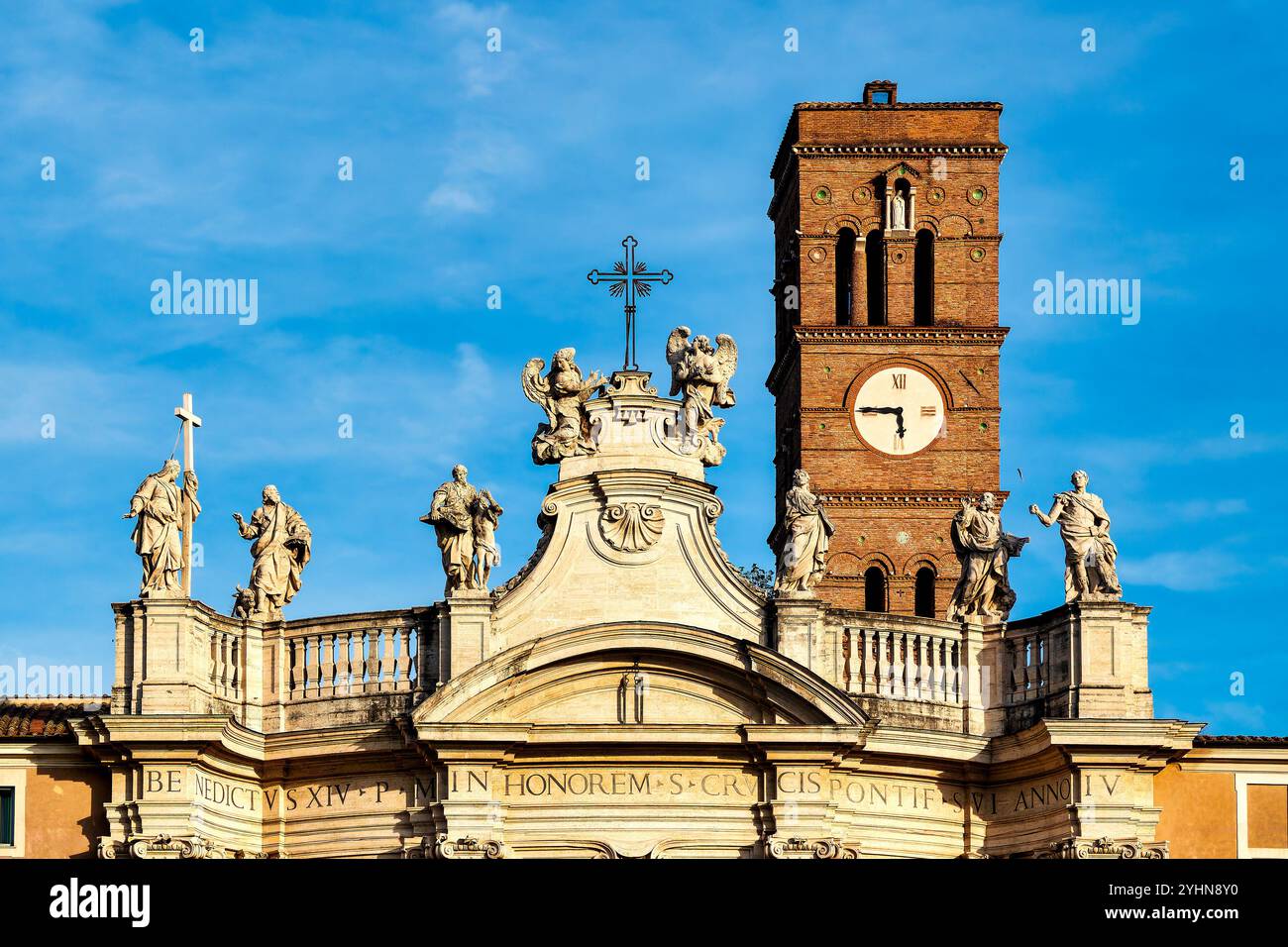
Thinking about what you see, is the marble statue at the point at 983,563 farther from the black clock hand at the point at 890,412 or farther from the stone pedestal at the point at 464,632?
the black clock hand at the point at 890,412

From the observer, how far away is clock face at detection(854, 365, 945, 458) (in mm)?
60438

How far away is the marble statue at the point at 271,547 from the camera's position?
4078cm

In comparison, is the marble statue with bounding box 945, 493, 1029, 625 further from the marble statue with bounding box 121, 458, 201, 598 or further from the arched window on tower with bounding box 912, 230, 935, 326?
the arched window on tower with bounding box 912, 230, 935, 326

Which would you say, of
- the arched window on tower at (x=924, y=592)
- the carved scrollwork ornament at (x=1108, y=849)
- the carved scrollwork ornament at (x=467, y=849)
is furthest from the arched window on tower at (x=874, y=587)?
the carved scrollwork ornament at (x=467, y=849)

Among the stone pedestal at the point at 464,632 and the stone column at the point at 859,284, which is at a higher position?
the stone column at the point at 859,284

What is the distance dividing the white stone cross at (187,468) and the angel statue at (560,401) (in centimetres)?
422

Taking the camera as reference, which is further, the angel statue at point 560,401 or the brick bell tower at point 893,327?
the brick bell tower at point 893,327

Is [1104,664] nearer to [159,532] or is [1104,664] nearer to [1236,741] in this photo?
[1236,741]

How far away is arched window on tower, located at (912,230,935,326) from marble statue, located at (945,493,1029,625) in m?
Result: 20.1

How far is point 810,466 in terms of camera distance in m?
60.0

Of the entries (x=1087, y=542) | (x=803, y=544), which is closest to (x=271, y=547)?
(x=803, y=544)
